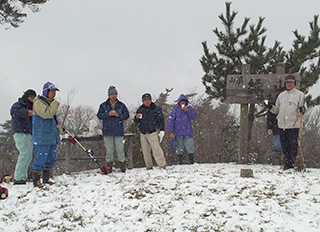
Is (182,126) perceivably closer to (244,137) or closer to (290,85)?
(244,137)

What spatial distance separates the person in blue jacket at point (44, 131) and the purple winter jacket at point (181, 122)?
366 centimetres

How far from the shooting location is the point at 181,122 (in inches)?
317

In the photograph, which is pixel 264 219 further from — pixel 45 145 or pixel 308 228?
pixel 45 145

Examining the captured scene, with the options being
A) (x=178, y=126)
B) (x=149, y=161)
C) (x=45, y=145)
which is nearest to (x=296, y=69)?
(x=178, y=126)

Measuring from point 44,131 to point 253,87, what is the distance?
543cm

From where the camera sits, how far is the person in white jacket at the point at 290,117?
6273mm

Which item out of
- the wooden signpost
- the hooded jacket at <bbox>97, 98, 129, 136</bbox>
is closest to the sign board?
the wooden signpost

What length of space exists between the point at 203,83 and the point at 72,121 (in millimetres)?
20563

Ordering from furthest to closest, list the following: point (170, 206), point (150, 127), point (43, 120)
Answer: point (150, 127), point (43, 120), point (170, 206)

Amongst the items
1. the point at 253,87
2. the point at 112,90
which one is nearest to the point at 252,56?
the point at 253,87

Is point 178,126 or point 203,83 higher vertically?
point 203,83

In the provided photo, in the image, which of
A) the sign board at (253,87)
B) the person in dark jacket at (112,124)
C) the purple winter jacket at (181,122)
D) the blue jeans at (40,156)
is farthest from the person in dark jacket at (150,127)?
the blue jeans at (40,156)

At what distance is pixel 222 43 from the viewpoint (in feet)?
27.7

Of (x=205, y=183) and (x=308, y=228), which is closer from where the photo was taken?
(x=308, y=228)
